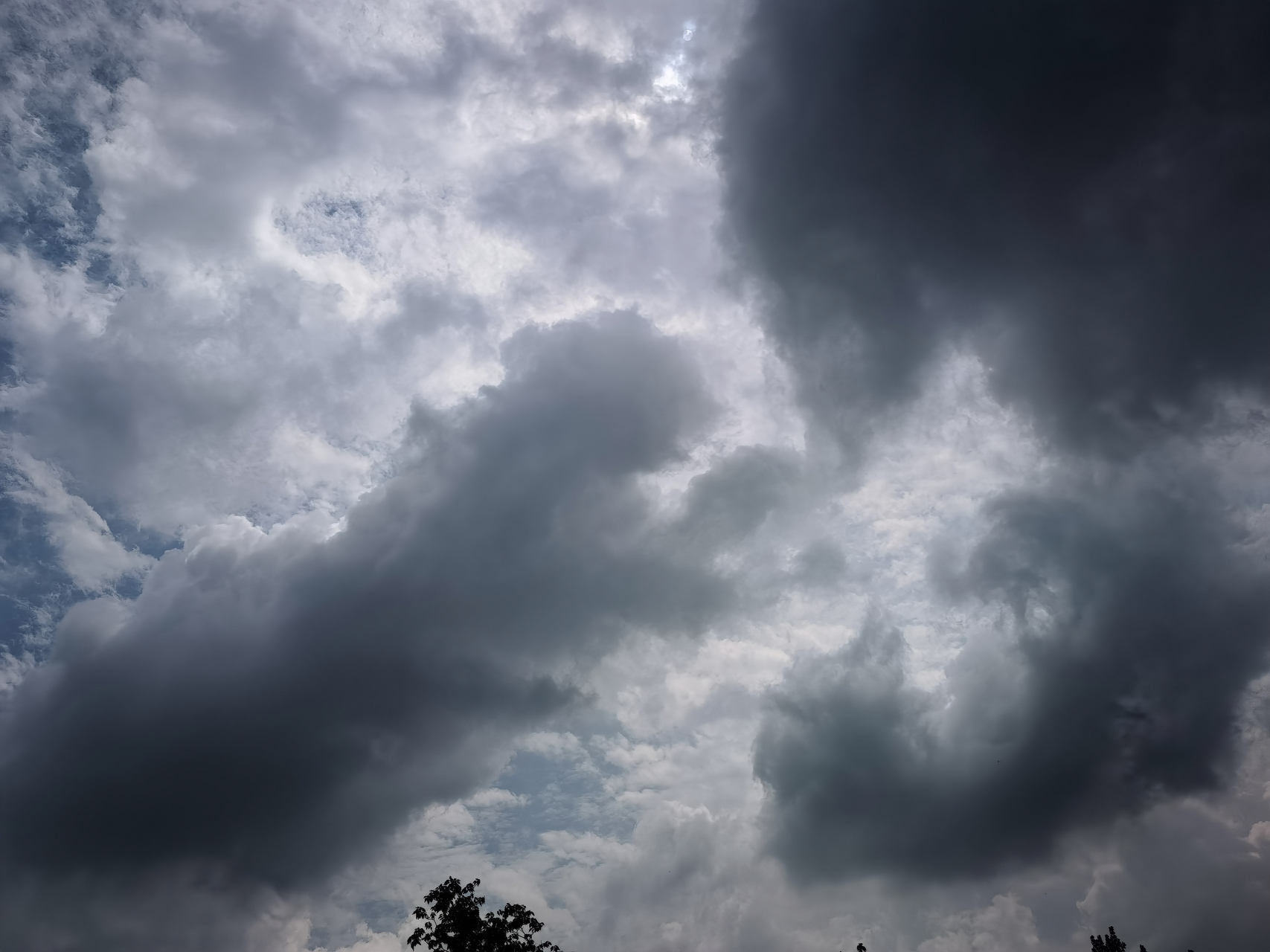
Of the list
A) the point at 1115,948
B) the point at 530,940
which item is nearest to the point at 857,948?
the point at 530,940

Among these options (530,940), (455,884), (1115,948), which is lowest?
(1115,948)

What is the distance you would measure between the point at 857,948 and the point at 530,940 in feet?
79.1

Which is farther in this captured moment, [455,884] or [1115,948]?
[1115,948]

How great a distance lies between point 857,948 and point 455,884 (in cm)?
3003

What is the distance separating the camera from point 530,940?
52.2 m

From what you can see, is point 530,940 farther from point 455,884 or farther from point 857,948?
point 857,948

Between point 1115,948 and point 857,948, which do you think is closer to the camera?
point 857,948

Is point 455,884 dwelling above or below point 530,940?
above

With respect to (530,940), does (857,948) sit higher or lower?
lower

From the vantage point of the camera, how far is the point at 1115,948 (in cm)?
9000

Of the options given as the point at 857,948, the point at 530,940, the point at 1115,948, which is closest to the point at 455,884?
the point at 530,940

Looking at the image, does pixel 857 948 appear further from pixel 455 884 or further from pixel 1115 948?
pixel 1115 948

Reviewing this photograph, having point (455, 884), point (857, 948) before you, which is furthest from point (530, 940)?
point (857, 948)

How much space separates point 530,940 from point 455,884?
6641 millimetres
